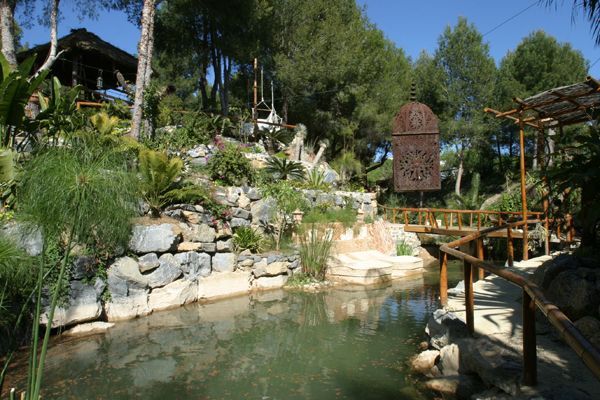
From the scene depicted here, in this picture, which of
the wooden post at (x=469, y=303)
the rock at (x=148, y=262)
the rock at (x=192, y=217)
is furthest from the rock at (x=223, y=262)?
the wooden post at (x=469, y=303)

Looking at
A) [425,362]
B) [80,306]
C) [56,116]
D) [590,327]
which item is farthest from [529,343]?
[56,116]

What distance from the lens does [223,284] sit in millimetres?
9008

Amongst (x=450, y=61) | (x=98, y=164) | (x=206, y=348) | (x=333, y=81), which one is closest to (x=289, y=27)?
(x=333, y=81)

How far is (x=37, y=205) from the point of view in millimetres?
2926

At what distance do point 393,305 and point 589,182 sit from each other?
4.63 m

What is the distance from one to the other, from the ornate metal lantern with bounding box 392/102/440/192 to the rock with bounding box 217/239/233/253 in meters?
4.07

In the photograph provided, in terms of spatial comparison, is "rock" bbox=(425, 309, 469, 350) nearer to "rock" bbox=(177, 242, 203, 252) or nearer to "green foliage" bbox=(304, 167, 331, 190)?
"rock" bbox=(177, 242, 203, 252)

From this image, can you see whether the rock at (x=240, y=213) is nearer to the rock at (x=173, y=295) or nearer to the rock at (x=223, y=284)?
the rock at (x=223, y=284)

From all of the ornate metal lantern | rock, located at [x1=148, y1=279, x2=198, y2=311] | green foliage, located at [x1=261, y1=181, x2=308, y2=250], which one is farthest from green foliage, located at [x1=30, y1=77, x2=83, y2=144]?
the ornate metal lantern

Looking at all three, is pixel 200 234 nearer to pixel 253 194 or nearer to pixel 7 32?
pixel 253 194

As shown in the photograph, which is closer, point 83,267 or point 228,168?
point 83,267

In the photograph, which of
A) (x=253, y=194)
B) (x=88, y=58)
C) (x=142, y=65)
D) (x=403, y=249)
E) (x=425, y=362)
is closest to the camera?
(x=425, y=362)

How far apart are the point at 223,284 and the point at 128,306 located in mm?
2157

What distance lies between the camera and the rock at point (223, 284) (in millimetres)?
8703
